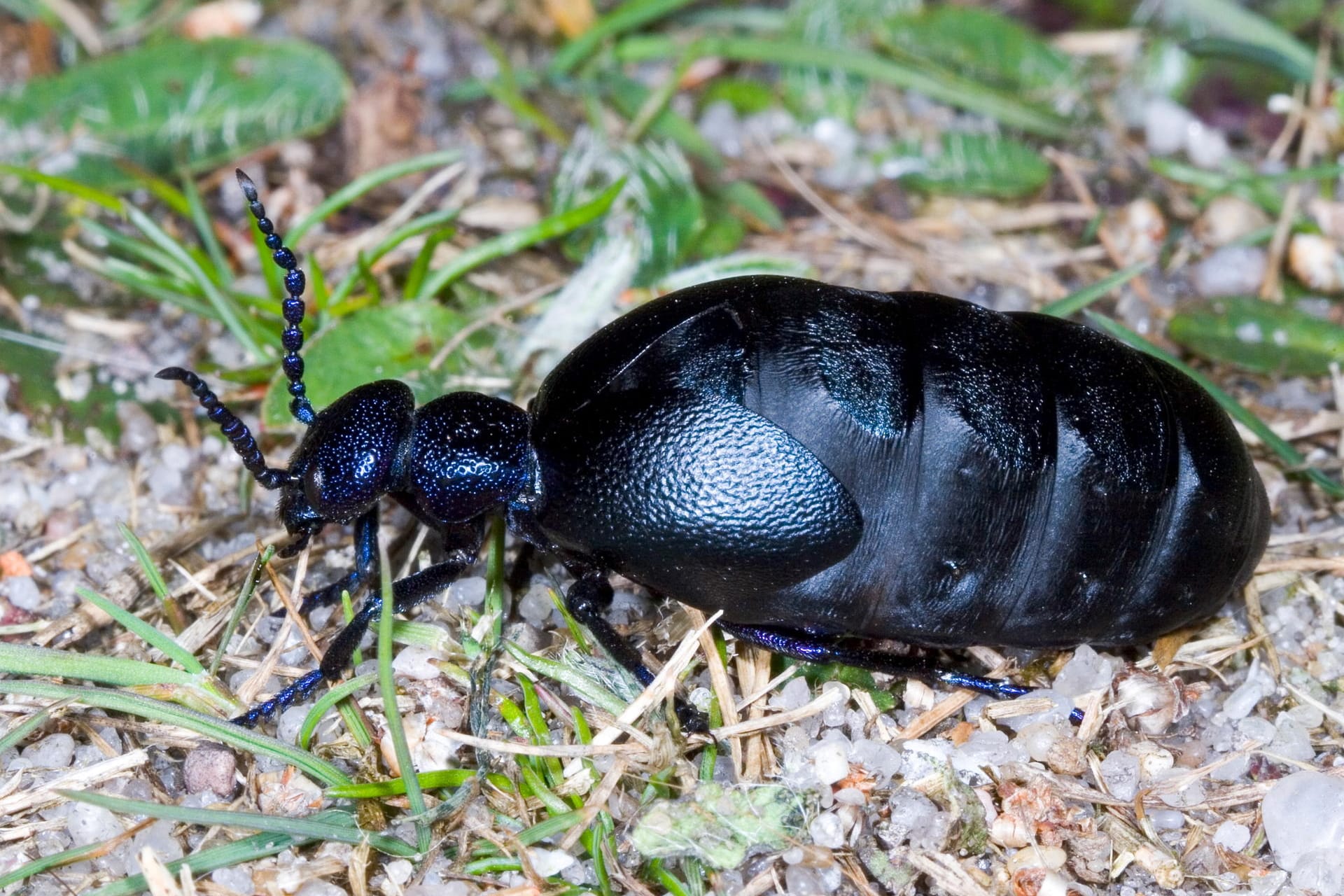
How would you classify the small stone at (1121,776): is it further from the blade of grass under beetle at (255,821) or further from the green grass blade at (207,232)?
the green grass blade at (207,232)

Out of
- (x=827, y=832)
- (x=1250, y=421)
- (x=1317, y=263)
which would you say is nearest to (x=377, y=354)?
(x=827, y=832)

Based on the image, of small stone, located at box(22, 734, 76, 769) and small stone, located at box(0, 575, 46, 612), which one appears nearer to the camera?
small stone, located at box(22, 734, 76, 769)

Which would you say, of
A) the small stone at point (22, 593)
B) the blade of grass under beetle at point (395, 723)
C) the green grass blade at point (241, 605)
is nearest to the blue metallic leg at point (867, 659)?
the blade of grass under beetle at point (395, 723)

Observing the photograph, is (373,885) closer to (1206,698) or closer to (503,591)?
(503,591)

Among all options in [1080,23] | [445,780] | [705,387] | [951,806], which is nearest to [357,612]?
[445,780]

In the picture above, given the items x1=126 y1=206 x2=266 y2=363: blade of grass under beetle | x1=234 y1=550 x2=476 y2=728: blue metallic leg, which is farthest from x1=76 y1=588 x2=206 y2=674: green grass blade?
x1=126 y1=206 x2=266 y2=363: blade of grass under beetle

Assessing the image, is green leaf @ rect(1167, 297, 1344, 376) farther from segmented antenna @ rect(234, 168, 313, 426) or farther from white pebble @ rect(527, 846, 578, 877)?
segmented antenna @ rect(234, 168, 313, 426)
